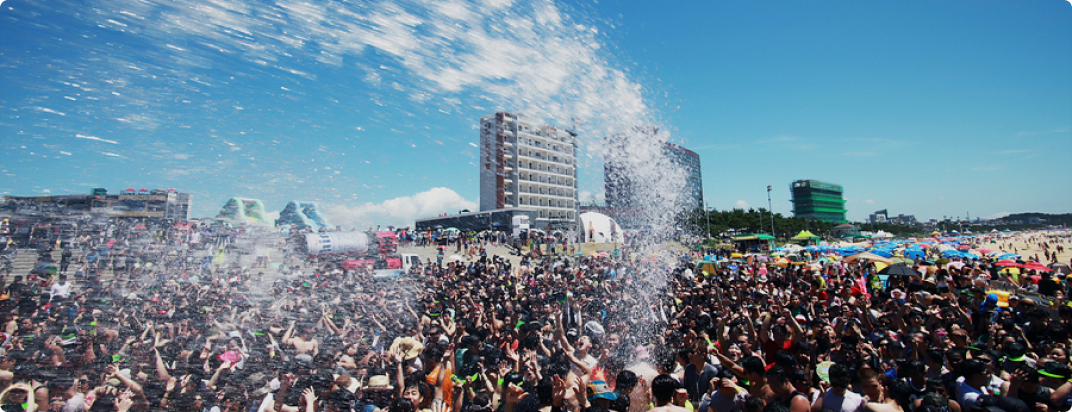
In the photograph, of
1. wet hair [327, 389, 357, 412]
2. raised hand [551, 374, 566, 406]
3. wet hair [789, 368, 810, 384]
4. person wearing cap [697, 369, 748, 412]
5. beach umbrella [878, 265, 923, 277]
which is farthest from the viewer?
beach umbrella [878, 265, 923, 277]

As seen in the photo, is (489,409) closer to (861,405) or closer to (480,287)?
(861,405)

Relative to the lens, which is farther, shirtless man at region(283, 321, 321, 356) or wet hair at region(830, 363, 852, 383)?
shirtless man at region(283, 321, 321, 356)

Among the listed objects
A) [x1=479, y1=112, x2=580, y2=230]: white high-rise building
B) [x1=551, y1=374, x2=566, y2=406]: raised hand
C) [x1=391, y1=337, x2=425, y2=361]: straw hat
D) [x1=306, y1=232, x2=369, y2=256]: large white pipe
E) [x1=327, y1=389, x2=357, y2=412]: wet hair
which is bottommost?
[x1=327, y1=389, x2=357, y2=412]: wet hair

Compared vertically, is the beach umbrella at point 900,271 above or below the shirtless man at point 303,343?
above

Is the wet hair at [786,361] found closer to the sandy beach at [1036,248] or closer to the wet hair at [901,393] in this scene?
the wet hair at [901,393]

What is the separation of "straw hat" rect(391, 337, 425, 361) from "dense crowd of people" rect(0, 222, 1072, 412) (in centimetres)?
2

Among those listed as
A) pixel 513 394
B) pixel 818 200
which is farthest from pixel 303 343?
pixel 818 200

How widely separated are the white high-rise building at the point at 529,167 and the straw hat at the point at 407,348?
4.10m

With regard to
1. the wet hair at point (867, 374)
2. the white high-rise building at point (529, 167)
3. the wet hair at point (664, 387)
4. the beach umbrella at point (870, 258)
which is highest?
the white high-rise building at point (529, 167)

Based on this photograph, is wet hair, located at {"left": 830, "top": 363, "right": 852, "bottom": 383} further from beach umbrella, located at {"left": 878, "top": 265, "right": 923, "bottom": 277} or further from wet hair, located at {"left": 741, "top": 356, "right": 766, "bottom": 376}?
beach umbrella, located at {"left": 878, "top": 265, "right": 923, "bottom": 277}

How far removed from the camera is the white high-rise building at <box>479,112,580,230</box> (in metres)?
9.88

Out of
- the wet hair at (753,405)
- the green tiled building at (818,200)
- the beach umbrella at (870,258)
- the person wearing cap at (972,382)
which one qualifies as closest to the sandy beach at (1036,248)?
the beach umbrella at (870,258)

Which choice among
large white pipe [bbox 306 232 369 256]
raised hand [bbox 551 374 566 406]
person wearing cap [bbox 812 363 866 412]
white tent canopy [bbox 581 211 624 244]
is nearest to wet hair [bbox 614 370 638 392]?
raised hand [bbox 551 374 566 406]

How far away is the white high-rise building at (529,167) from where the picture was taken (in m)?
9.88
